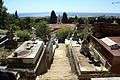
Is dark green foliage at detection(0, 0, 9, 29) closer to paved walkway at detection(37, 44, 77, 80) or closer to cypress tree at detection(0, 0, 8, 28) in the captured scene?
cypress tree at detection(0, 0, 8, 28)

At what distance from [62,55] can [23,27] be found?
115 feet

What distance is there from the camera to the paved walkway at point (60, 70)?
24150 mm

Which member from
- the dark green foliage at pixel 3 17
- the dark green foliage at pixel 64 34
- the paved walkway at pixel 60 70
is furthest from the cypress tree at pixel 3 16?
the paved walkway at pixel 60 70

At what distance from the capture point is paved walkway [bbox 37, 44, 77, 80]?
24.1m

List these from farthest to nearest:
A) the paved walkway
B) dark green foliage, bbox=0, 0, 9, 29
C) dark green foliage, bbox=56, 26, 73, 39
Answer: dark green foliage, bbox=0, 0, 9, 29 → dark green foliage, bbox=56, 26, 73, 39 → the paved walkway

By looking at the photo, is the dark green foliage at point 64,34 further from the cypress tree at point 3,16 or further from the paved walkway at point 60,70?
the paved walkway at point 60,70

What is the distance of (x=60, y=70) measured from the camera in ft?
89.4

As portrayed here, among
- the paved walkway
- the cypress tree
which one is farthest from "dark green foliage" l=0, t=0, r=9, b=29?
the paved walkway

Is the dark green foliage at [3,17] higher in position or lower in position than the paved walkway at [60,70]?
higher

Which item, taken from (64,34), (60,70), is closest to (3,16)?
(64,34)

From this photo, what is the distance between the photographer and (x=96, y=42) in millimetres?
34406

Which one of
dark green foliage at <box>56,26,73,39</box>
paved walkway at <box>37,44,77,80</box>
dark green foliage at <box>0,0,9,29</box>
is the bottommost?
dark green foliage at <box>56,26,73,39</box>

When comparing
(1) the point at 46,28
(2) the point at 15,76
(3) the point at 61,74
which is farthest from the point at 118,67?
(1) the point at 46,28

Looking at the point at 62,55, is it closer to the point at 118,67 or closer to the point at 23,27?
the point at 118,67
